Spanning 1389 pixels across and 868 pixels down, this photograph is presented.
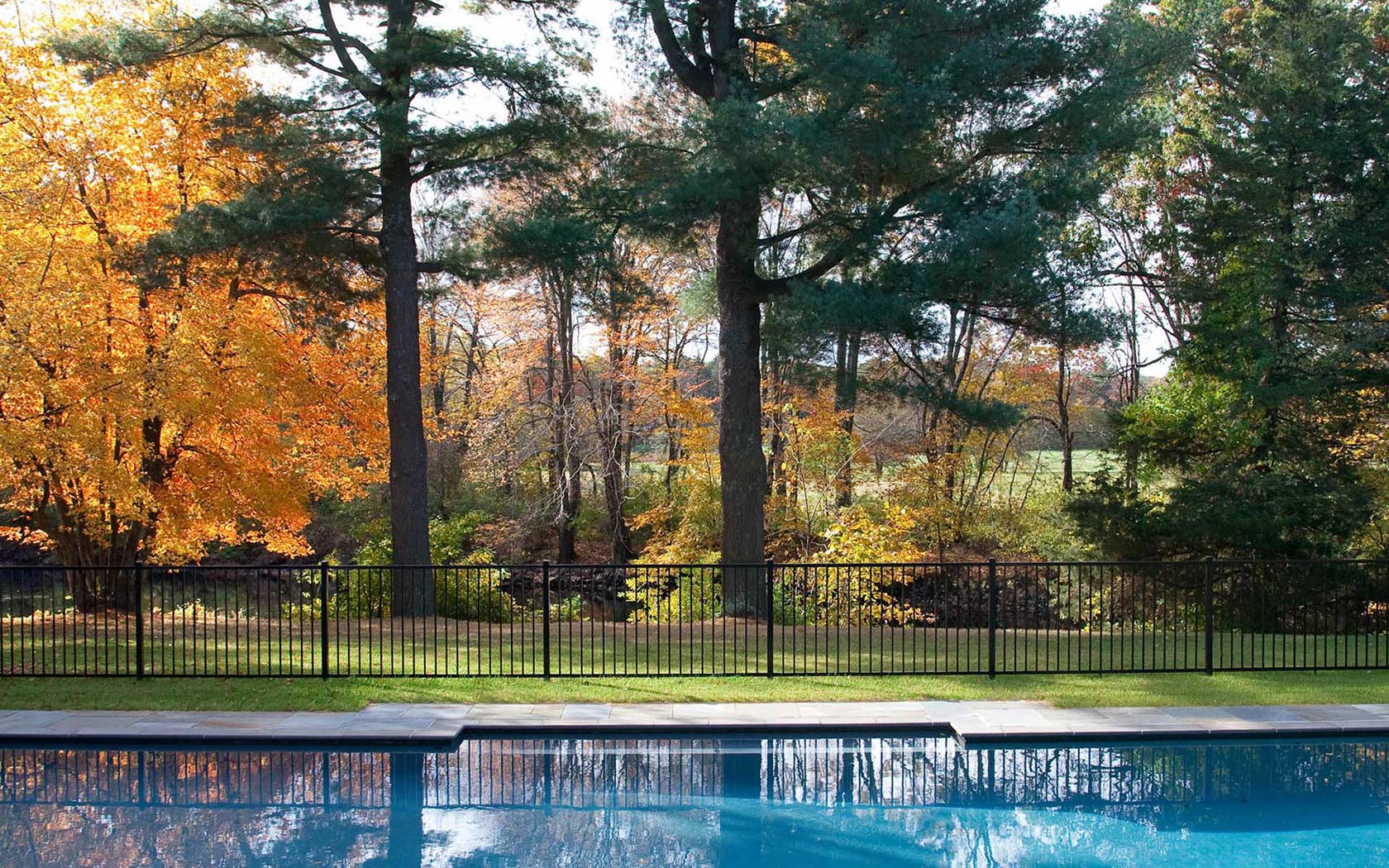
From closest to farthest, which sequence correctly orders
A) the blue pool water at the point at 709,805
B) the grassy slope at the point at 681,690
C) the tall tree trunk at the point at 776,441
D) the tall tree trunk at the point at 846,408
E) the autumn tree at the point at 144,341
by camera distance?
the blue pool water at the point at 709,805
the grassy slope at the point at 681,690
the autumn tree at the point at 144,341
the tall tree trunk at the point at 846,408
the tall tree trunk at the point at 776,441

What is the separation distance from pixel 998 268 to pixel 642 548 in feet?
61.7

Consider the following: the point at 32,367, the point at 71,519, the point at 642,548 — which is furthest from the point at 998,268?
the point at 642,548

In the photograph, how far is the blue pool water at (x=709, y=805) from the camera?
23.0 ft

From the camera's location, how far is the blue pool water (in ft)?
23.0

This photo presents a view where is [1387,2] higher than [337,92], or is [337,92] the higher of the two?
[1387,2]

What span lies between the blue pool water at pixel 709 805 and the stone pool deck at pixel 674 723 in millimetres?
145

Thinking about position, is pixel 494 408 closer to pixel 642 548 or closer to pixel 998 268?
pixel 642 548

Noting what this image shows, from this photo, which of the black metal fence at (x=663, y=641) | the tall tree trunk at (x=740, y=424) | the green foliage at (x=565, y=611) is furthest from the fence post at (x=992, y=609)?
the tall tree trunk at (x=740, y=424)


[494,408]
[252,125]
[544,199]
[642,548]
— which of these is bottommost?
[642,548]

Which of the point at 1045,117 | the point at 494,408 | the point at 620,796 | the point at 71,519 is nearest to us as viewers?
the point at 620,796

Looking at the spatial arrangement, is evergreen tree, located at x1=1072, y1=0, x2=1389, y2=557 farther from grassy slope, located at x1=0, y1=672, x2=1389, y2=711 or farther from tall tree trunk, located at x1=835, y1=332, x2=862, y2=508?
grassy slope, located at x1=0, y1=672, x2=1389, y2=711

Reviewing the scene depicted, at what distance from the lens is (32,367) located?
13.4 meters

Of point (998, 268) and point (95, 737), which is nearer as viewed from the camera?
point (95, 737)

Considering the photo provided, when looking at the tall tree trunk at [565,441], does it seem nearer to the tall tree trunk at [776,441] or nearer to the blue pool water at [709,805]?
the tall tree trunk at [776,441]
